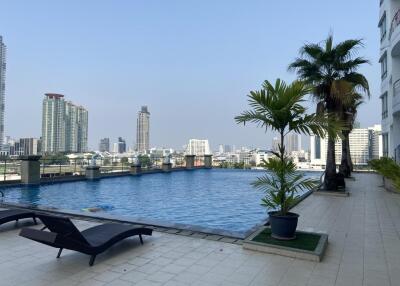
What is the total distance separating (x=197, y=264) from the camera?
4016 mm

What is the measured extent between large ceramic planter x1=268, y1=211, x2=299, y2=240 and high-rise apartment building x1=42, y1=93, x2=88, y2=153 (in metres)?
36.0

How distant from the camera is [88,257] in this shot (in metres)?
4.28

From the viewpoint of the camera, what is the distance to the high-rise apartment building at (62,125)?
37.4 m

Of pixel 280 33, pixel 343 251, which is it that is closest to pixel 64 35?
pixel 280 33

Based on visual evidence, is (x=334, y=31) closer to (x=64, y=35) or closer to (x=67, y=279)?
(x=67, y=279)

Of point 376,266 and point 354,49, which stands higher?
point 354,49

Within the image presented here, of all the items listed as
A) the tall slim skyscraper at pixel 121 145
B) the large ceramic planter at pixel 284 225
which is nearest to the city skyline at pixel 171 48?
the large ceramic planter at pixel 284 225

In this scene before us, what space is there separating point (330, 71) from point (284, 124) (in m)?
7.69

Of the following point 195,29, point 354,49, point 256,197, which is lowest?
point 256,197

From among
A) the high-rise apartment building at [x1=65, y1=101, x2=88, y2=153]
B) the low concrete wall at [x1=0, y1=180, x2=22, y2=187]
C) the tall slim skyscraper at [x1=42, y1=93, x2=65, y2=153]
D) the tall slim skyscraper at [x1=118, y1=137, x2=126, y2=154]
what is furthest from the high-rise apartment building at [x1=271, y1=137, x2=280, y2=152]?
the tall slim skyscraper at [x1=118, y1=137, x2=126, y2=154]

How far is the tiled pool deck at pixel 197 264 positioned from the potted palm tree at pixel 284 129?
0.71m

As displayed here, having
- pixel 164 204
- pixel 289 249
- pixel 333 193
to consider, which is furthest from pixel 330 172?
pixel 289 249

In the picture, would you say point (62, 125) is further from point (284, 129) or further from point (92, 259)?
point (284, 129)

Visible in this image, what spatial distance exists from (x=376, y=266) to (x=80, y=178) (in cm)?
1697
